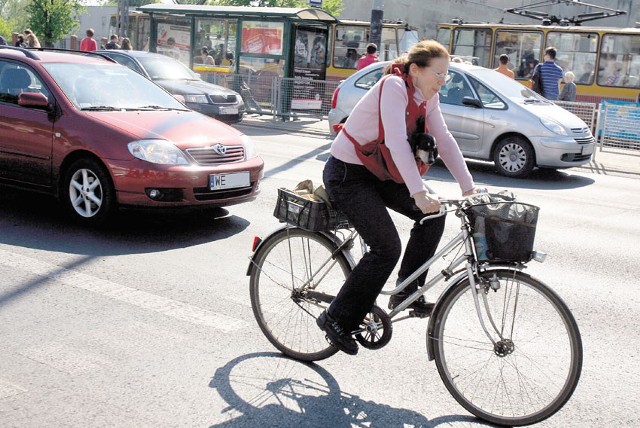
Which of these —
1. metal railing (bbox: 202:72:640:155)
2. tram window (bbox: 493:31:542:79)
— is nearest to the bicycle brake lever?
metal railing (bbox: 202:72:640:155)

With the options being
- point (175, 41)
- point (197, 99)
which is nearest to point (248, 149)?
point (197, 99)

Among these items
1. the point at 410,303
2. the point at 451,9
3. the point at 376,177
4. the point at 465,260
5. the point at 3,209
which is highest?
the point at 451,9

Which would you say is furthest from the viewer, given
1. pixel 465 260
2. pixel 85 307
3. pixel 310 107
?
pixel 310 107

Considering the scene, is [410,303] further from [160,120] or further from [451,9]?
[451,9]

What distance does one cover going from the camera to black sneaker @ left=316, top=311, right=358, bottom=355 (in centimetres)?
421

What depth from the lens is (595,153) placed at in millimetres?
15883

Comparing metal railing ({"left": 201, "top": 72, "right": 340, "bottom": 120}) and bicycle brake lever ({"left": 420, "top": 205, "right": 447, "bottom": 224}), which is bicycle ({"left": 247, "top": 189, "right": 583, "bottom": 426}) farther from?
metal railing ({"left": 201, "top": 72, "right": 340, "bottom": 120})

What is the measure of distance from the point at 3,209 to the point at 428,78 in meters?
5.83

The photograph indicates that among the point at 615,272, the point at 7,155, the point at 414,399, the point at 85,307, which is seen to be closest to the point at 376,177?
the point at 414,399

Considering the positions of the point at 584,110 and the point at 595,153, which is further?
the point at 595,153

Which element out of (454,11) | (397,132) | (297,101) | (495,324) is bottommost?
(495,324)

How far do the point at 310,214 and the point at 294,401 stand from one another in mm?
944

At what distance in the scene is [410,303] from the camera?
4160 millimetres

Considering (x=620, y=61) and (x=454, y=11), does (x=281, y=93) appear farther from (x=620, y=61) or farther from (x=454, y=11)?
(x=454, y=11)
